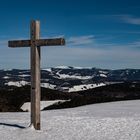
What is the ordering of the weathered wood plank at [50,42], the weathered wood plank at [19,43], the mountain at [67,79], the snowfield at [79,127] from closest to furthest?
the snowfield at [79,127] → the weathered wood plank at [50,42] → the weathered wood plank at [19,43] → the mountain at [67,79]

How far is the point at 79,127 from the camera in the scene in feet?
46.8

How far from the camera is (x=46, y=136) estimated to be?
43.3 ft

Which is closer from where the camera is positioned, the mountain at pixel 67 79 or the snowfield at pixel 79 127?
the snowfield at pixel 79 127

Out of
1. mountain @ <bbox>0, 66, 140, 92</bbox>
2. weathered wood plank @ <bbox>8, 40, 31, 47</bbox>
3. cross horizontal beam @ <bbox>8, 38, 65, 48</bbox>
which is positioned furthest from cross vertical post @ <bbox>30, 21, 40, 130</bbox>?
mountain @ <bbox>0, 66, 140, 92</bbox>

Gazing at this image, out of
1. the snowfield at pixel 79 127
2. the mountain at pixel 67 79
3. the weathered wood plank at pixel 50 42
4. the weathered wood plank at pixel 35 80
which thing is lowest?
the mountain at pixel 67 79

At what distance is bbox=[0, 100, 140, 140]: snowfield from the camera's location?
42.6 ft

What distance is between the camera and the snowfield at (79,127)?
42.6ft

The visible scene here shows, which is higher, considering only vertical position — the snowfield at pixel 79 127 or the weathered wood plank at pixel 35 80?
the weathered wood plank at pixel 35 80

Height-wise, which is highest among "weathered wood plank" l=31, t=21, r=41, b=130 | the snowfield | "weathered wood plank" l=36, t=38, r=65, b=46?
"weathered wood plank" l=36, t=38, r=65, b=46

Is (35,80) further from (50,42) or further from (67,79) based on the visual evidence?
(67,79)

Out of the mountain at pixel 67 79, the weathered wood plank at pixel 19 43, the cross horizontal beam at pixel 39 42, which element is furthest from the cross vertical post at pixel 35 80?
the mountain at pixel 67 79

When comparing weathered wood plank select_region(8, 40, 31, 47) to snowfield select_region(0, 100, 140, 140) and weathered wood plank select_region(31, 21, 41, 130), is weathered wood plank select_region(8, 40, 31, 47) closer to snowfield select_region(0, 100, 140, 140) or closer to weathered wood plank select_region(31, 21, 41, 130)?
weathered wood plank select_region(31, 21, 41, 130)

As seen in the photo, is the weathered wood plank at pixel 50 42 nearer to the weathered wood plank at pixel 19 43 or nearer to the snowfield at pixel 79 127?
the weathered wood plank at pixel 19 43

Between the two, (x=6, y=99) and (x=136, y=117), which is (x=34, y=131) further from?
(x=6, y=99)
